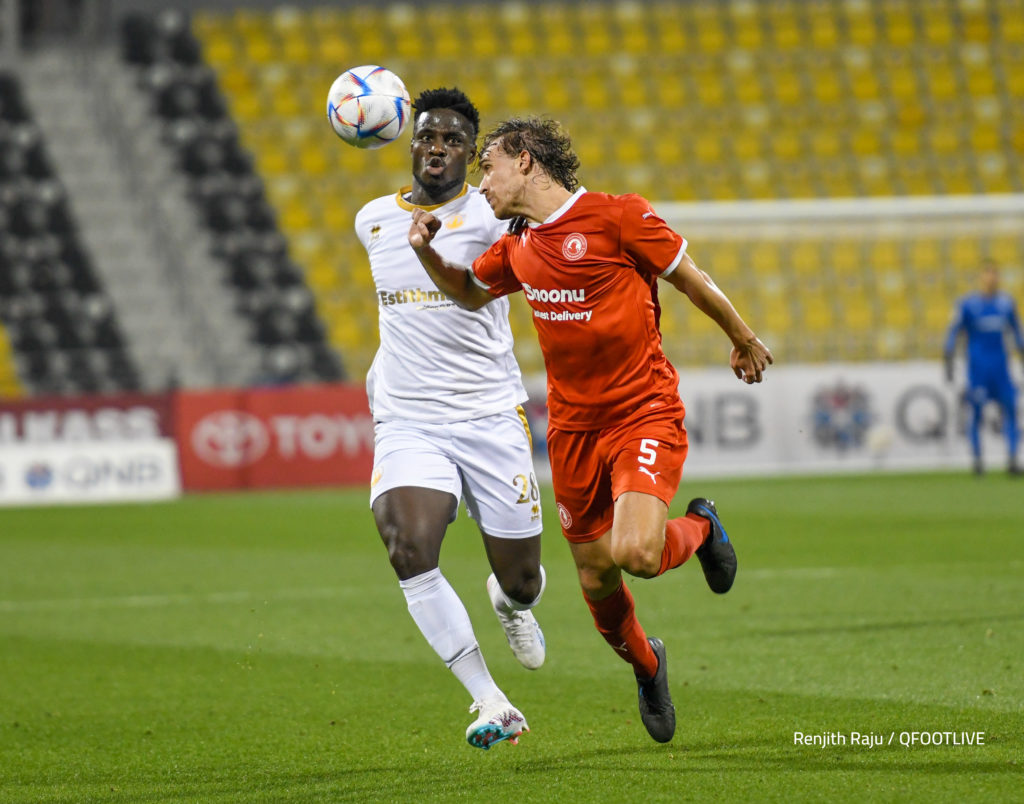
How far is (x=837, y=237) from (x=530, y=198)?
596 inches

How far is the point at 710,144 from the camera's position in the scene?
24.0 m

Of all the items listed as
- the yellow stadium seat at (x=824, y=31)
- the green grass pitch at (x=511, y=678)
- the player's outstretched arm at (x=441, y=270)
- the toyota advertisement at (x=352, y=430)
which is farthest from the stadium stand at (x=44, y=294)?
the player's outstretched arm at (x=441, y=270)

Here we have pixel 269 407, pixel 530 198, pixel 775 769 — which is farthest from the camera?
pixel 269 407

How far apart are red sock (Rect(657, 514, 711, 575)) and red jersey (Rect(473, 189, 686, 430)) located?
43 centimetres

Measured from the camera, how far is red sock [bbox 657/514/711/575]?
5.35 meters

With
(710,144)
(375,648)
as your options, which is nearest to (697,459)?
(710,144)

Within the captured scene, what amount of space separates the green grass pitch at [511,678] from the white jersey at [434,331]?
1227mm

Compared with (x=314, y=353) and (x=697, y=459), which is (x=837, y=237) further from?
(x=314, y=353)

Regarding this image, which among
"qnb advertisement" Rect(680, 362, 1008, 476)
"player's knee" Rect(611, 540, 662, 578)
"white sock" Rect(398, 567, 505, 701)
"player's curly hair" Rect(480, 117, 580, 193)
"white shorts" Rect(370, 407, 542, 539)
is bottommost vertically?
"qnb advertisement" Rect(680, 362, 1008, 476)

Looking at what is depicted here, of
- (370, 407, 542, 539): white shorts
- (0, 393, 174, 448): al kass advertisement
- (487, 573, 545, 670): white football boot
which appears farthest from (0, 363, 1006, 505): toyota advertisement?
(370, 407, 542, 539): white shorts

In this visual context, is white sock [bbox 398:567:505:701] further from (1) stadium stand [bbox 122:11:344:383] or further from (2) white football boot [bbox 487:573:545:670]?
(1) stadium stand [bbox 122:11:344:383]

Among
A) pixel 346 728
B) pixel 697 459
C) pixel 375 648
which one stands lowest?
pixel 697 459

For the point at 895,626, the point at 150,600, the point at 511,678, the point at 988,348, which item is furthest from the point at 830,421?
the point at 511,678

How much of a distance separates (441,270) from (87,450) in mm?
13300
